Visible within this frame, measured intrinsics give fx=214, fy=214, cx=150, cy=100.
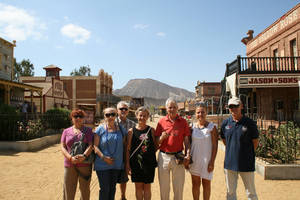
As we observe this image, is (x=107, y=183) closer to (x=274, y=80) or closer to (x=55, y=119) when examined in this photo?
(x=274, y=80)

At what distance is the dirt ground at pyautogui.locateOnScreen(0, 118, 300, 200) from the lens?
4.23 meters

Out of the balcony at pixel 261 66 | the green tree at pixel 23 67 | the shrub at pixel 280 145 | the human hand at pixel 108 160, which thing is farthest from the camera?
the green tree at pixel 23 67

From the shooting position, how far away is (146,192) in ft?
10.7

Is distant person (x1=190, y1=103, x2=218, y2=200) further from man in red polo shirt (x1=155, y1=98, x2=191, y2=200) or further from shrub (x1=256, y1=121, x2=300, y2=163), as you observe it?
shrub (x1=256, y1=121, x2=300, y2=163)

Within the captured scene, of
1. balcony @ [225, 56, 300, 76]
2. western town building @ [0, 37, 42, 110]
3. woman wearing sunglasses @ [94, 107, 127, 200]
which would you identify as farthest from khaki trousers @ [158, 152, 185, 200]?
western town building @ [0, 37, 42, 110]

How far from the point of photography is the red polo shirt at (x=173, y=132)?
10.6ft

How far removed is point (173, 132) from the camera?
3250 millimetres

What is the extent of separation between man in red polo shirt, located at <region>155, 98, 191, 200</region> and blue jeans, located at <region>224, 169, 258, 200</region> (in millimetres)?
722

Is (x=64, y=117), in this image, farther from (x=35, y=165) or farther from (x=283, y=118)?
(x=283, y=118)

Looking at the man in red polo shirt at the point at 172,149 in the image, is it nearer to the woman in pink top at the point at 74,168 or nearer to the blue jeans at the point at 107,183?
the blue jeans at the point at 107,183

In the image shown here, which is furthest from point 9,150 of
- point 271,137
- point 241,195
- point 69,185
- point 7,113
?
point 271,137

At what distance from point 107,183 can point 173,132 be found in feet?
4.02

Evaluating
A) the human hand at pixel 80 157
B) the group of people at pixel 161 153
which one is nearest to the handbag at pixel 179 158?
the group of people at pixel 161 153

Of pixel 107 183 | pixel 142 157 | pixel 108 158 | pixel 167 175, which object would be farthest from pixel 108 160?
pixel 167 175
